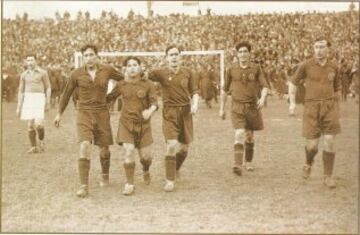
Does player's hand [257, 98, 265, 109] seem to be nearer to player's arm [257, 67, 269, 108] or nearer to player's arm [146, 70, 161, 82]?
player's arm [257, 67, 269, 108]

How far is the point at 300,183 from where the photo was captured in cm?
636

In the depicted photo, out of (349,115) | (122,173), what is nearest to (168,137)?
(122,173)

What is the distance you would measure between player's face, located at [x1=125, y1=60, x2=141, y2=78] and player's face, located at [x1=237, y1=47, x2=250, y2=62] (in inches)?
56.6

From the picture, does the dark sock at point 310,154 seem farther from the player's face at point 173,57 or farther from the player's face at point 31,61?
the player's face at point 31,61

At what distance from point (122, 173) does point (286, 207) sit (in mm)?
2465

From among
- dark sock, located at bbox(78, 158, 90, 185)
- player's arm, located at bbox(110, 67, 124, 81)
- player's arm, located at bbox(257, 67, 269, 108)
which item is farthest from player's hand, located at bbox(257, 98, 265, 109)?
dark sock, located at bbox(78, 158, 90, 185)

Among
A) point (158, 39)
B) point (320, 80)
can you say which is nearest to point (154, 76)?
point (320, 80)

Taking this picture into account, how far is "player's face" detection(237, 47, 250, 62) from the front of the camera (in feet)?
22.4

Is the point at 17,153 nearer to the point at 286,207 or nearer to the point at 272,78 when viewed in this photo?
the point at 286,207

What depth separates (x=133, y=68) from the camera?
239 inches

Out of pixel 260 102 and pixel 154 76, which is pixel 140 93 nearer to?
pixel 154 76

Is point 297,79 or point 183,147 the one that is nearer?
point 297,79

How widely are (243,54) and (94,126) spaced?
209 centimetres

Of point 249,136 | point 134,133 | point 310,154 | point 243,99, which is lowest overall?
point 310,154
